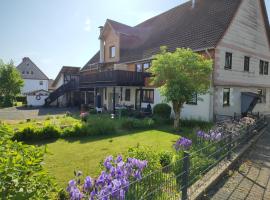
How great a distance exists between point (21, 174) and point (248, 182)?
6.19 meters

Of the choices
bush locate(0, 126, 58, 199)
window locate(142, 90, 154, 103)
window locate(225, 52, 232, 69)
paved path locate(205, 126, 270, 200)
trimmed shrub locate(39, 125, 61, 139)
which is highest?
window locate(225, 52, 232, 69)

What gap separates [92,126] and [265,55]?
20.8 m

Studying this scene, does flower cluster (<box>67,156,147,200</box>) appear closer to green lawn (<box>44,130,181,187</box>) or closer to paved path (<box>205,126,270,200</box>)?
green lawn (<box>44,130,181,187</box>)

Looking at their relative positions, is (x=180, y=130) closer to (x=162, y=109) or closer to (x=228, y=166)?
(x=162, y=109)

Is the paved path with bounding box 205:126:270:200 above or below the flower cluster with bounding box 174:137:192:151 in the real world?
below

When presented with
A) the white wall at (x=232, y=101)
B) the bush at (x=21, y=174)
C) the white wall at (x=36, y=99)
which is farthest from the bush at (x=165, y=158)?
the white wall at (x=36, y=99)

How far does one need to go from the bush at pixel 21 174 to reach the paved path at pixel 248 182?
4.23 meters

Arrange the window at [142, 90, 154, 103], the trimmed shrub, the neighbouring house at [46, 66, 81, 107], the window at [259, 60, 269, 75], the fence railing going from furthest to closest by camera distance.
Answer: the neighbouring house at [46, 66, 81, 107] < the window at [259, 60, 269, 75] < the window at [142, 90, 154, 103] < the trimmed shrub < the fence railing

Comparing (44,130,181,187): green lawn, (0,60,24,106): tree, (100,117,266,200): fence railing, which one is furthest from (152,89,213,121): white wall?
(0,60,24,106): tree

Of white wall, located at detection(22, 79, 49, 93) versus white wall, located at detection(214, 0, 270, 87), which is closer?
white wall, located at detection(214, 0, 270, 87)

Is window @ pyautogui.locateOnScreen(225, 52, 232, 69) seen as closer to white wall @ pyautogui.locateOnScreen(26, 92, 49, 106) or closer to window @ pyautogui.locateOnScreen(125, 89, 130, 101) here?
window @ pyautogui.locateOnScreen(125, 89, 130, 101)

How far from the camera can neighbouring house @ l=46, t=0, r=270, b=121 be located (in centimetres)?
1806

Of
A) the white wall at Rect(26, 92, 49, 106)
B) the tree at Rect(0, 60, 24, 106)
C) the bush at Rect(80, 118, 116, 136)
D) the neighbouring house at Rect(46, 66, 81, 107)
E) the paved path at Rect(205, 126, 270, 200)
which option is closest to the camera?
the paved path at Rect(205, 126, 270, 200)

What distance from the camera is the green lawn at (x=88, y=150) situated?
7.38m
